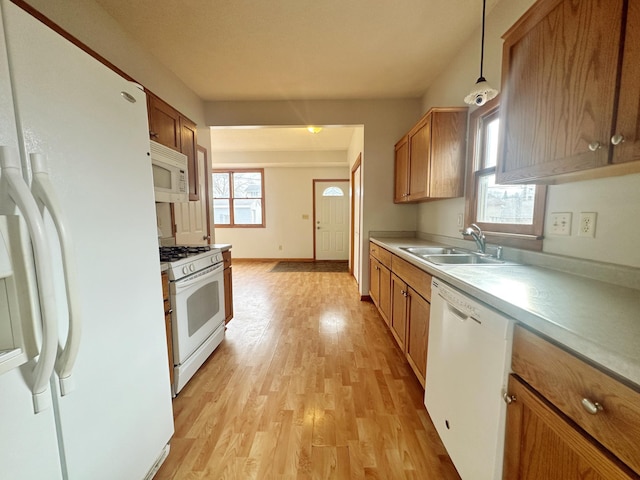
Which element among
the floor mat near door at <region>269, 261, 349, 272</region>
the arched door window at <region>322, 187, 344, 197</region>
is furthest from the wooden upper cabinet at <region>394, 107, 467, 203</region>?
the arched door window at <region>322, 187, 344, 197</region>

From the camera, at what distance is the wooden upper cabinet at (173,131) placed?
72.3 inches

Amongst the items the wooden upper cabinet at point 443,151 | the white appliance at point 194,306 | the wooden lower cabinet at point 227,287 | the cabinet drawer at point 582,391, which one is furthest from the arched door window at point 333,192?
the cabinet drawer at point 582,391

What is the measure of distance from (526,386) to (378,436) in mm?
933

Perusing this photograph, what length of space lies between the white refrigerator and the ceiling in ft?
4.41

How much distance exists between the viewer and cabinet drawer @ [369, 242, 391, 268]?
240cm

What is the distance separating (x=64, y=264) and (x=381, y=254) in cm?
242

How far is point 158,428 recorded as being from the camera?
1165mm

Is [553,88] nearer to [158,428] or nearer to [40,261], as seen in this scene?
[40,261]

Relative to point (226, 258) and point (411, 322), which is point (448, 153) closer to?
point (411, 322)

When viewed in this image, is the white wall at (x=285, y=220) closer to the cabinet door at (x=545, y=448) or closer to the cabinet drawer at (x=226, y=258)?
the cabinet drawer at (x=226, y=258)

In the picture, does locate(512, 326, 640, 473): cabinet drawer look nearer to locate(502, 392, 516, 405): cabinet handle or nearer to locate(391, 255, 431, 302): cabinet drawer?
locate(502, 392, 516, 405): cabinet handle

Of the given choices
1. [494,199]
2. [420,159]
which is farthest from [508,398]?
[420,159]

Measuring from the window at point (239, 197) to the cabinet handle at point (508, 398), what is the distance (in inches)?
234

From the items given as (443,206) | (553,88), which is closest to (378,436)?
(553,88)
